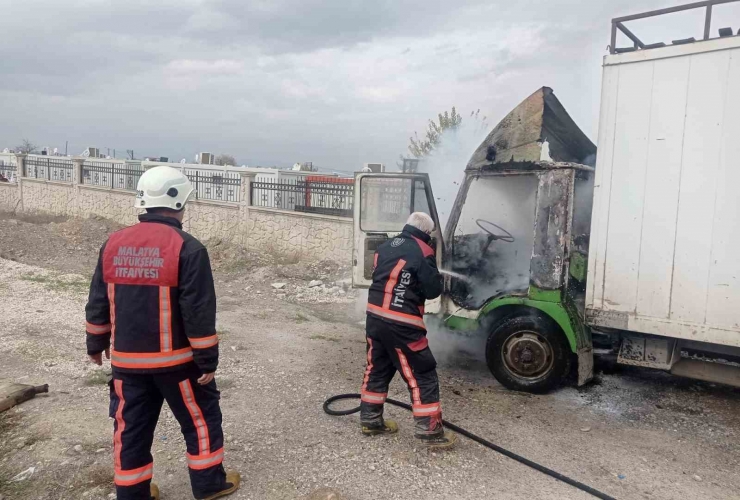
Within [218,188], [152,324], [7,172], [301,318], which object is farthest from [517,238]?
[7,172]

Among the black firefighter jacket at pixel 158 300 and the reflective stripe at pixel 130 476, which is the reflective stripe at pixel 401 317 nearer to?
the black firefighter jacket at pixel 158 300

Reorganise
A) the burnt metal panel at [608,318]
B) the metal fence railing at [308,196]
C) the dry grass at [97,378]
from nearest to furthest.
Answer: the burnt metal panel at [608,318]
the dry grass at [97,378]
the metal fence railing at [308,196]

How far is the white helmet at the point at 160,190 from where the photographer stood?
2885 millimetres

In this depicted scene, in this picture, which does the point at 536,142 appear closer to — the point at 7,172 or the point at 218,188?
the point at 218,188

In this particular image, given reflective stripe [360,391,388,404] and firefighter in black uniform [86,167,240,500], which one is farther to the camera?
reflective stripe [360,391,388,404]

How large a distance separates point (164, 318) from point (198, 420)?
607 mm

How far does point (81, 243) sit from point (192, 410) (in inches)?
548

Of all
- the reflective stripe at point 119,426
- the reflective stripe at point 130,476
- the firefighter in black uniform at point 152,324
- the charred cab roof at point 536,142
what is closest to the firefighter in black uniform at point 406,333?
the firefighter in black uniform at point 152,324

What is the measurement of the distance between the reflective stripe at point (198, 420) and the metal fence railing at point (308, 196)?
9275 millimetres

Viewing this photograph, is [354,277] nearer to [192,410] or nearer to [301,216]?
[192,410]

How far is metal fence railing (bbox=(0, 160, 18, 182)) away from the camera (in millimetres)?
22781

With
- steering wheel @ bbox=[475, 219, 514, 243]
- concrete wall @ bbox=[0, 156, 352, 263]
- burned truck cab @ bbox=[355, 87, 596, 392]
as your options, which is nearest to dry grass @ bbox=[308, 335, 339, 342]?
burned truck cab @ bbox=[355, 87, 596, 392]

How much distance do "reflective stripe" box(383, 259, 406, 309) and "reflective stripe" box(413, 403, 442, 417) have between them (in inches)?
28.2

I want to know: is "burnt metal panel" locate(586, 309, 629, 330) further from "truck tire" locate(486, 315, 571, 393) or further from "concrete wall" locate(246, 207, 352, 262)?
"concrete wall" locate(246, 207, 352, 262)
